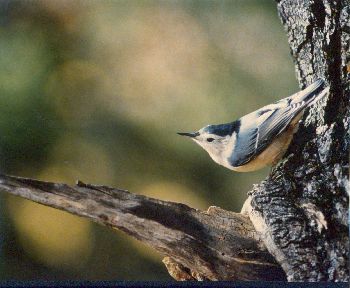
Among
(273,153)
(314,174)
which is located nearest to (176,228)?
(273,153)

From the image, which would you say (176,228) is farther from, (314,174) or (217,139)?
(314,174)

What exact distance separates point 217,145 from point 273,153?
0.26 meters

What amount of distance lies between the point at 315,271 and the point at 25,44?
167cm

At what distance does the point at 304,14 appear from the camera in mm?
2174

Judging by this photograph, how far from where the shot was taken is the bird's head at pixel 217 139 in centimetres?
223

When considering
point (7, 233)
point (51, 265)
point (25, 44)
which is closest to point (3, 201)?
point (7, 233)

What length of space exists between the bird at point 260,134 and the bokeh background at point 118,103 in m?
0.06

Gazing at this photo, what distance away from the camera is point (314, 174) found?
218 centimetres

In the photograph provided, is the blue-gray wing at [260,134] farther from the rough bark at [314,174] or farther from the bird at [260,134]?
the rough bark at [314,174]

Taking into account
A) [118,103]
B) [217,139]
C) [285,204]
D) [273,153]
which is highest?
[118,103]

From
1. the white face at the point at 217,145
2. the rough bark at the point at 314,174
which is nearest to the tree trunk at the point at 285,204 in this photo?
the rough bark at the point at 314,174

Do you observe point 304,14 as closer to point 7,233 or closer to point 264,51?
point 264,51

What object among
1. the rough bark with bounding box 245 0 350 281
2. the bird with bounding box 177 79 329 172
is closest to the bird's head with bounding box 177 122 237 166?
the bird with bounding box 177 79 329 172

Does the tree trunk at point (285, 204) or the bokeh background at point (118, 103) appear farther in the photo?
the bokeh background at point (118, 103)
